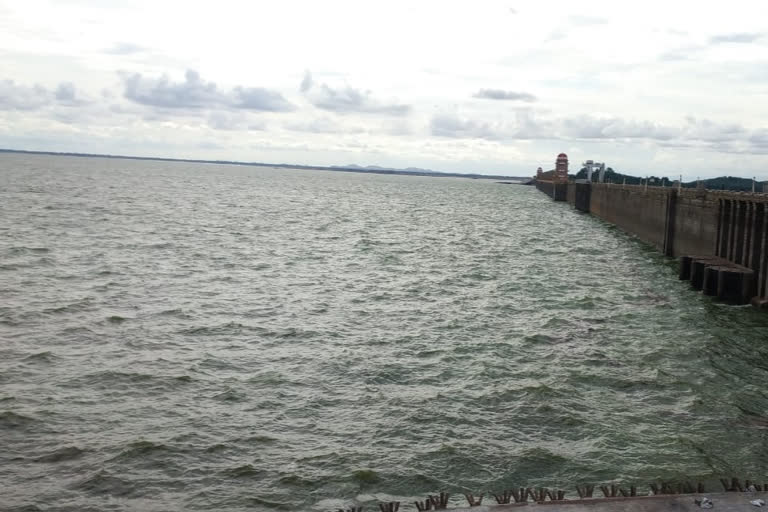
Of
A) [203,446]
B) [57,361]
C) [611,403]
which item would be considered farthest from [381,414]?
[57,361]

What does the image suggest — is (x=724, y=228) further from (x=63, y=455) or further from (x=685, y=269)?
(x=63, y=455)

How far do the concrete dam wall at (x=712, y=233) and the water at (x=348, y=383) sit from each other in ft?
4.06

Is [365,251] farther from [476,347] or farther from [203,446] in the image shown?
[203,446]

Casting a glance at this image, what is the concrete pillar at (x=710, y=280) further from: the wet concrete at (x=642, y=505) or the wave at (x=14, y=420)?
the wave at (x=14, y=420)

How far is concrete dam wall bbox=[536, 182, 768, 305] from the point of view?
2670 cm

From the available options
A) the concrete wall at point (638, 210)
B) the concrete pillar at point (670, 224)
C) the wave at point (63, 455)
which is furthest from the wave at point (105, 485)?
the concrete wall at point (638, 210)

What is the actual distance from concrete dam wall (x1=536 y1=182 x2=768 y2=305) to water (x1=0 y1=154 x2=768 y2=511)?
48.8 inches

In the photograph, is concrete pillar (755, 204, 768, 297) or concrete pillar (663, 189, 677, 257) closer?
concrete pillar (755, 204, 768, 297)

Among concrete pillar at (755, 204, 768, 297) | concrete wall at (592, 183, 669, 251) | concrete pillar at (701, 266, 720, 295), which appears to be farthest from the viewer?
concrete wall at (592, 183, 669, 251)

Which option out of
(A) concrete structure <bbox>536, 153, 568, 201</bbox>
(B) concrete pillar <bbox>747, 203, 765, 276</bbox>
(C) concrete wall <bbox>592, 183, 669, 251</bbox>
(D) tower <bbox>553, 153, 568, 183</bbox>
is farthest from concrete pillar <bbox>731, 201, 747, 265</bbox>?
(D) tower <bbox>553, 153, 568, 183</bbox>

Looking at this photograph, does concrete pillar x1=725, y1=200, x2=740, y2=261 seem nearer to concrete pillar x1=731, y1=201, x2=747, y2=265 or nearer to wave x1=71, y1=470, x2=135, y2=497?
concrete pillar x1=731, y1=201, x2=747, y2=265

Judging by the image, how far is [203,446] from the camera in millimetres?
12461

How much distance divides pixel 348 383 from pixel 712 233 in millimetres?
24307

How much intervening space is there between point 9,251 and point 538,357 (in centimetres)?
2778
